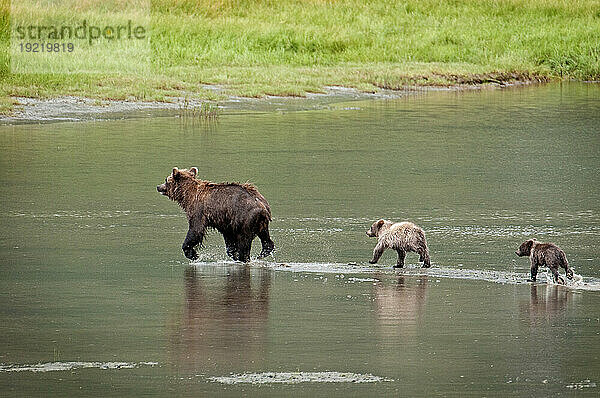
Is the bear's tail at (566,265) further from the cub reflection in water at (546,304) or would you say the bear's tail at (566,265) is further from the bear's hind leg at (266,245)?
the bear's hind leg at (266,245)

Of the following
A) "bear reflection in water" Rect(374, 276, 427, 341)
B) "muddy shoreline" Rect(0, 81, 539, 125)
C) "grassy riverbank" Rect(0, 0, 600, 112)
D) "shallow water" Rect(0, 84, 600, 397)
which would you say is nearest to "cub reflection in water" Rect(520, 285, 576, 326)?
"shallow water" Rect(0, 84, 600, 397)

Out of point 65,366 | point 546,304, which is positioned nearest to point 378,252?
point 546,304

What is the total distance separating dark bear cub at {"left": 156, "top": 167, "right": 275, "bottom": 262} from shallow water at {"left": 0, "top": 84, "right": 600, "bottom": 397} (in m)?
0.17

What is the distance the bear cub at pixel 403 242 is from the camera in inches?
404

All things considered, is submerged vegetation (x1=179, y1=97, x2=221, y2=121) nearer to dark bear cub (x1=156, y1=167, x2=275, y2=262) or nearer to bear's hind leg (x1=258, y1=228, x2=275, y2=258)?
dark bear cub (x1=156, y1=167, x2=275, y2=262)

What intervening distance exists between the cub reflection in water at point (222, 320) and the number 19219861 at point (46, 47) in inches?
713

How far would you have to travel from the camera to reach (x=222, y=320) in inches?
331

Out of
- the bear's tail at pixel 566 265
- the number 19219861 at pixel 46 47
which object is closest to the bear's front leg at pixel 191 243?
the bear's tail at pixel 566 265

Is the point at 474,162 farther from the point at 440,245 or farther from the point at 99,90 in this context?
the point at 99,90

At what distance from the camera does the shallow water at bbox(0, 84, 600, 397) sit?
7.20m

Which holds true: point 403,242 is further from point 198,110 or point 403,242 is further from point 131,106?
point 131,106

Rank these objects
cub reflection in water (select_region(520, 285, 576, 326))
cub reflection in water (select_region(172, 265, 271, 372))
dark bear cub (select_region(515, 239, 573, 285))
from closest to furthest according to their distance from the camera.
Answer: cub reflection in water (select_region(172, 265, 271, 372))
cub reflection in water (select_region(520, 285, 576, 326))
dark bear cub (select_region(515, 239, 573, 285))

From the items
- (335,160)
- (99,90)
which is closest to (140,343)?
(335,160)

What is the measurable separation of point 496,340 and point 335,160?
30.6 feet
